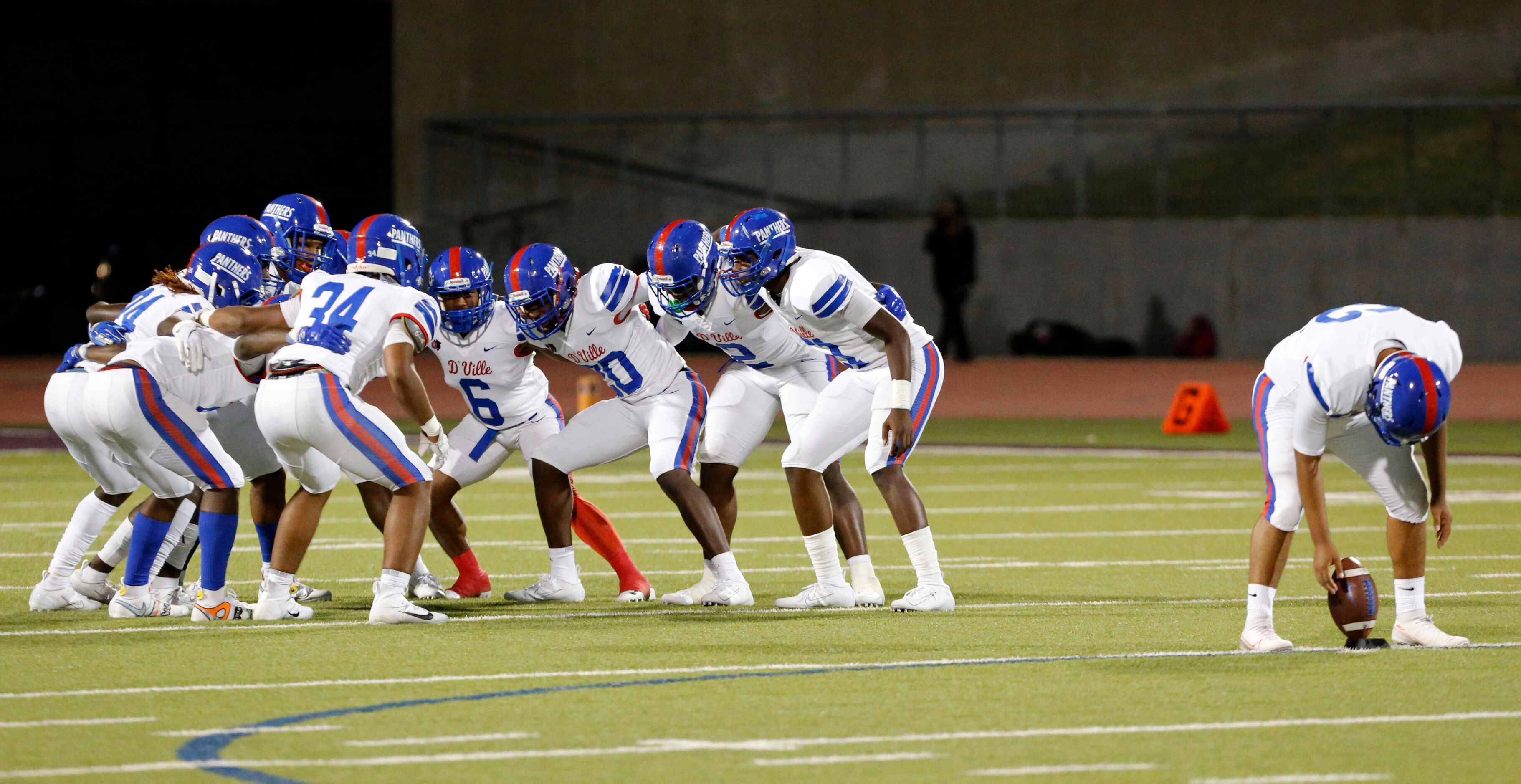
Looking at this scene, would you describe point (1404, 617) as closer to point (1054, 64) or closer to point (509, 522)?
point (509, 522)

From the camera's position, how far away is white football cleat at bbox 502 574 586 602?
865cm

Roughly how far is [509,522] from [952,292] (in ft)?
48.3

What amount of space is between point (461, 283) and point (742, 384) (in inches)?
54.2

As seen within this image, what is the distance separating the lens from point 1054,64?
95.0 feet

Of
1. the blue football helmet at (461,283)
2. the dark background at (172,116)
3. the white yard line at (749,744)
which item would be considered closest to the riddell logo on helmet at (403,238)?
the blue football helmet at (461,283)

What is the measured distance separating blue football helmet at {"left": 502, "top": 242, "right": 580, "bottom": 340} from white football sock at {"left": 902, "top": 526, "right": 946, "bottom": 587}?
70.4 inches

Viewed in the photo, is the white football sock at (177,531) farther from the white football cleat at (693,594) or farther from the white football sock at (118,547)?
the white football cleat at (693,594)

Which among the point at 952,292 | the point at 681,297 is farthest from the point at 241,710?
the point at 952,292

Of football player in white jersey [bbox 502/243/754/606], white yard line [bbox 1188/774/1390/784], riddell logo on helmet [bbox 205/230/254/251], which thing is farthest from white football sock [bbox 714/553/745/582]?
white yard line [bbox 1188/774/1390/784]

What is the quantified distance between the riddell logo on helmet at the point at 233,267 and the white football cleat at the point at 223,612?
135 cm

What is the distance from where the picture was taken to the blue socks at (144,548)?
8047 millimetres

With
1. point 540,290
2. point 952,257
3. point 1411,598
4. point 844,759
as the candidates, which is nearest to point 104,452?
point 540,290

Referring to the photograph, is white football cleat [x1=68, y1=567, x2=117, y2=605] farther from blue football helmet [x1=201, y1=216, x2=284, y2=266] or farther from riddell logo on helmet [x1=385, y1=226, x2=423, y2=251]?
riddell logo on helmet [x1=385, y1=226, x2=423, y2=251]

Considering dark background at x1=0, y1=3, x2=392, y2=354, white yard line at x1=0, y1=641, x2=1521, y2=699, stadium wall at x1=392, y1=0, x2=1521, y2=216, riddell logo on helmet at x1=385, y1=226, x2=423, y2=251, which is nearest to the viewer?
white yard line at x1=0, y1=641, x2=1521, y2=699
